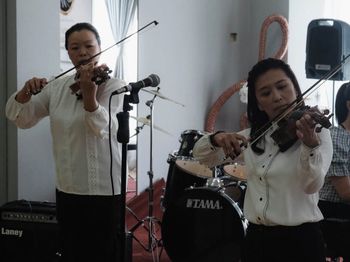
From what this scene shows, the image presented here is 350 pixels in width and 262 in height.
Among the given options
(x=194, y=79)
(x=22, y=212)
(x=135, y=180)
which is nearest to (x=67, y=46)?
(x=22, y=212)

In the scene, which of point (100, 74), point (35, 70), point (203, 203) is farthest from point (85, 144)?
point (35, 70)

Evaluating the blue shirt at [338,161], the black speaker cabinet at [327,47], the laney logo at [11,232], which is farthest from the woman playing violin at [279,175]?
the black speaker cabinet at [327,47]

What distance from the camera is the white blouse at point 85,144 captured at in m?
1.72

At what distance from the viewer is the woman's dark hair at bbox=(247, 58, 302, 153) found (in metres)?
1.52

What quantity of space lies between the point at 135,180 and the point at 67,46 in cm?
180

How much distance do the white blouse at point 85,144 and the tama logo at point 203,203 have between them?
91 centimetres

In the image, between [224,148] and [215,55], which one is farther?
[215,55]

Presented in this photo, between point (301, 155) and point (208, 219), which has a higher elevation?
point (301, 155)

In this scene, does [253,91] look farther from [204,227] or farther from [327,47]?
[327,47]

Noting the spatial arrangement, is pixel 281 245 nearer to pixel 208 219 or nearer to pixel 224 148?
pixel 224 148

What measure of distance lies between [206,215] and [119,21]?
1.52 meters

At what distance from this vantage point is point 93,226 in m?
1.73

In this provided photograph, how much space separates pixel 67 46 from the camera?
1938 millimetres

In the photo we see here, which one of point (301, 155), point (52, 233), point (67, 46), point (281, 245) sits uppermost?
point (67, 46)
